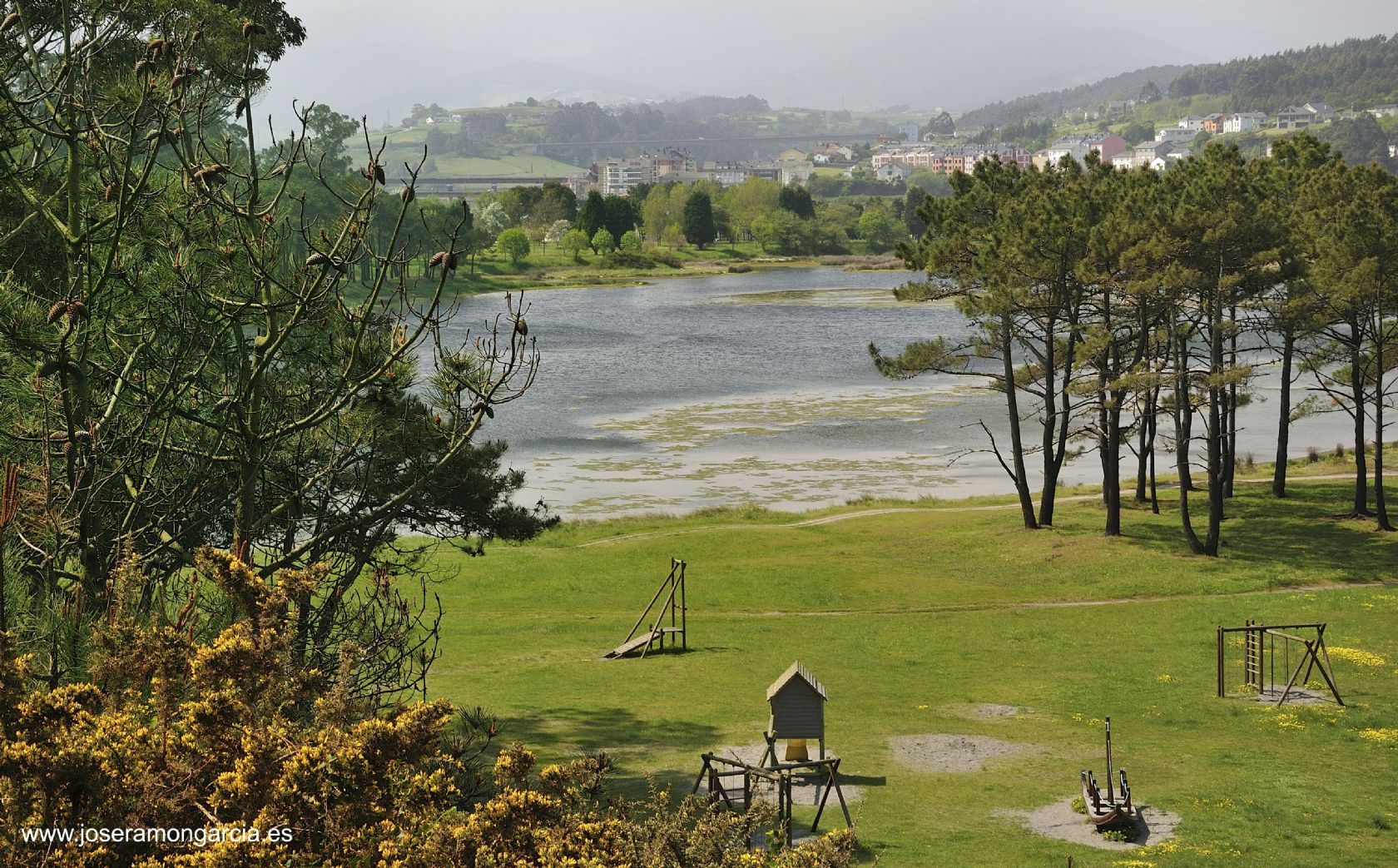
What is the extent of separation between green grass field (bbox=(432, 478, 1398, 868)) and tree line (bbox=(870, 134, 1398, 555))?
267cm

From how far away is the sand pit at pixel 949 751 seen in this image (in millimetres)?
17156

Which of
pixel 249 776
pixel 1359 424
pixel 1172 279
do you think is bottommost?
pixel 1359 424

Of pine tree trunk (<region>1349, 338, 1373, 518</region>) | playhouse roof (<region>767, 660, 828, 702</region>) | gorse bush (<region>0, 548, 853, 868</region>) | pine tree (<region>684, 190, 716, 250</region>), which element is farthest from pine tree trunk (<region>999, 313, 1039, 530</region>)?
pine tree (<region>684, 190, 716, 250</region>)

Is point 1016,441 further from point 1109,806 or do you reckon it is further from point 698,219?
point 698,219

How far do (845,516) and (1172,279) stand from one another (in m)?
13.0

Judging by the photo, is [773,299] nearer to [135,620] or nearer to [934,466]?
[934,466]

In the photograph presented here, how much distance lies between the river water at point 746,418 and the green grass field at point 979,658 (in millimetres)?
4755

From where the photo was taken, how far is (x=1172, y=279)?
31.7 metres

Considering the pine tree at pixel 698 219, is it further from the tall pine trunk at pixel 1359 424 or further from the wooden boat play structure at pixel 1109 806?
the wooden boat play structure at pixel 1109 806

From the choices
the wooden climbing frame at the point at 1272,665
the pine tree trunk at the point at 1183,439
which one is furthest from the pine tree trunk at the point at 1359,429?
the wooden climbing frame at the point at 1272,665

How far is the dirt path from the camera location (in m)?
37.4

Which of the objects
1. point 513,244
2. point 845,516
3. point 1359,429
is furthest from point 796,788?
point 513,244

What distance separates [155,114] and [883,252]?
492 feet

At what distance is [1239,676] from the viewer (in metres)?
22.2
